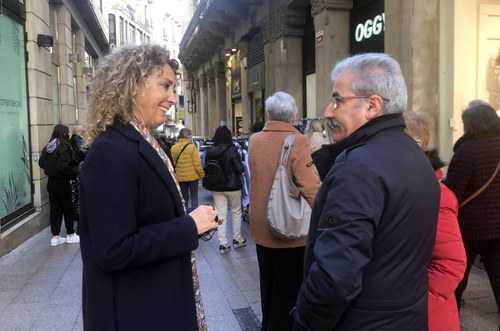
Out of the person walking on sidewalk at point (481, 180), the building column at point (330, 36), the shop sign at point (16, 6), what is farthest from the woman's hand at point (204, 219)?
the building column at point (330, 36)

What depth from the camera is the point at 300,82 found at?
12.6 meters

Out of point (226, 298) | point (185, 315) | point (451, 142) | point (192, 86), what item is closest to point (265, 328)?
point (226, 298)

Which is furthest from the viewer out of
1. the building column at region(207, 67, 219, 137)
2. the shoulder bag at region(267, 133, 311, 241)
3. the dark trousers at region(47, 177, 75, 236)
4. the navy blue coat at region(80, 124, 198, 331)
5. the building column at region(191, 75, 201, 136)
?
the building column at region(191, 75, 201, 136)

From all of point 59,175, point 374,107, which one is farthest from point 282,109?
point 59,175

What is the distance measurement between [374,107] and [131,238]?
1056 millimetres

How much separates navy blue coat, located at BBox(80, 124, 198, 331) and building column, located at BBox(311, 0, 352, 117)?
8120 millimetres

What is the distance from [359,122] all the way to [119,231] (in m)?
1.01

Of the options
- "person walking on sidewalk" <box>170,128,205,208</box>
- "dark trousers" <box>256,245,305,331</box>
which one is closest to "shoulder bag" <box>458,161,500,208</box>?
"dark trousers" <box>256,245,305,331</box>

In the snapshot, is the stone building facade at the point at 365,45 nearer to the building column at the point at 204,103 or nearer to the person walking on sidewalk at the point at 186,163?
the person walking on sidewalk at the point at 186,163

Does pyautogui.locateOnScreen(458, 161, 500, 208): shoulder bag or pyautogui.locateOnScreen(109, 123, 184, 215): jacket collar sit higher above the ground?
pyautogui.locateOnScreen(109, 123, 184, 215): jacket collar

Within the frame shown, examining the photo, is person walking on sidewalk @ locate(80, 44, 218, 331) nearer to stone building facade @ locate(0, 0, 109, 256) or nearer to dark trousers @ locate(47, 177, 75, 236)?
stone building facade @ locate(0, 0, 109, 256)

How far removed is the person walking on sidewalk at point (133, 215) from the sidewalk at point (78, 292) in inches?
94.2

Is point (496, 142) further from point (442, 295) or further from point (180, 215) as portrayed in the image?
point (180, 215)

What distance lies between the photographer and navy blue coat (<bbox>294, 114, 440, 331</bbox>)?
1.53m
